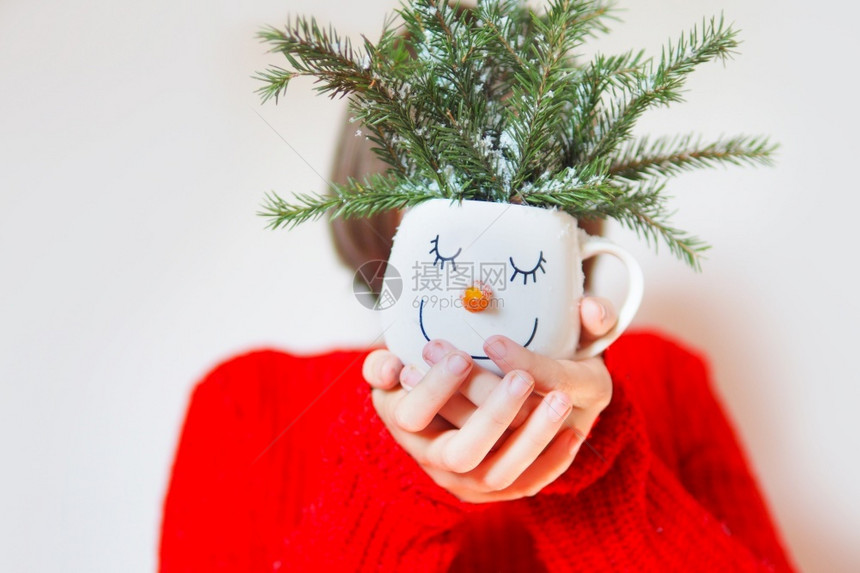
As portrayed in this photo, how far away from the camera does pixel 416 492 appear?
57 centimetres

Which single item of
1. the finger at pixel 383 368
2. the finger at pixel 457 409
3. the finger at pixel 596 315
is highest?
the finger at pixel 596 315

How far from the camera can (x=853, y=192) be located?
0.93 m

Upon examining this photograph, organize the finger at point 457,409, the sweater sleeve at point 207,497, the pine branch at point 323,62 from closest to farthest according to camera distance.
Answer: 1. the pine branch at point 323,62
2. the finger at point 457,409
3. the sweater sleeve at point 207,497

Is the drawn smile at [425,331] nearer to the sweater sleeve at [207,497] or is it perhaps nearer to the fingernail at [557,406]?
the fingernail at [557,406]

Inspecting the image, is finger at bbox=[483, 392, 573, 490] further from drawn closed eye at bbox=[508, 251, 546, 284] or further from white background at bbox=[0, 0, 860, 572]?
white background at bbox=[0, 0, 860, 572]

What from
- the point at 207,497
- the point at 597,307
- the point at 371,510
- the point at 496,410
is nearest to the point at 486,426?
the point at 496,410

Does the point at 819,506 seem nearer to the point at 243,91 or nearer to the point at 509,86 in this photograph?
the point at 509,86

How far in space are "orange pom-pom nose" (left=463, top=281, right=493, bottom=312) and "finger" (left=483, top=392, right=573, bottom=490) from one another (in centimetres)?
9

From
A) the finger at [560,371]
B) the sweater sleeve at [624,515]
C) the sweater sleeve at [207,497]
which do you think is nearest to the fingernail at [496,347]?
the finger at [560,371]

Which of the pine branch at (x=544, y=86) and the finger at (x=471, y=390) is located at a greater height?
the pine branch at (x=544, y=86)

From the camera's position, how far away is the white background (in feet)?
2.20

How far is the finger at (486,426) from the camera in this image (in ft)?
1.33

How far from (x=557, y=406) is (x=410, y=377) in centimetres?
11

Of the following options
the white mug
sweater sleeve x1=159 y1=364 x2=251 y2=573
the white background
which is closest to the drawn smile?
the white mug
